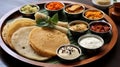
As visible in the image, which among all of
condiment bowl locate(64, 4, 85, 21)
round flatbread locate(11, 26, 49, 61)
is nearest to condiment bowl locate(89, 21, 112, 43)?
condiment bowl locate(64, 4, 85, 21)

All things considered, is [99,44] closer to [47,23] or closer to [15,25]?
[47,23]

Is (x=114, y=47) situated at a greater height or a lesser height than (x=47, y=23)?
lesser

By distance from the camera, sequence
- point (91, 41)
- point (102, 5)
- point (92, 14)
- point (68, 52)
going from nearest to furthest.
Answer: point (68, 52) < point (91, 41) < point (92, 14) < point (102, 5)

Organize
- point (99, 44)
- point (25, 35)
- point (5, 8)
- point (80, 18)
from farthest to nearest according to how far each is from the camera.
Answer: point (5, 8)
point (80, 18)
point (25, 35)
point (99, 44)

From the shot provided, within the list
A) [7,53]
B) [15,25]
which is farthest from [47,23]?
[7,53]

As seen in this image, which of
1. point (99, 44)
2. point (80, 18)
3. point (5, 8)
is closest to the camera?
point (99, 44)

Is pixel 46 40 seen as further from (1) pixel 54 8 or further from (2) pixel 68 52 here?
(1) pixel 54 8

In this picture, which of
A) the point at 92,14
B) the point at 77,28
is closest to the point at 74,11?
the point at 92,14
